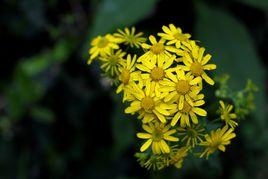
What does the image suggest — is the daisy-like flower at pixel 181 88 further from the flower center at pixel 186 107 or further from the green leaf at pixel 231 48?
the green leaf at pixel 231 48

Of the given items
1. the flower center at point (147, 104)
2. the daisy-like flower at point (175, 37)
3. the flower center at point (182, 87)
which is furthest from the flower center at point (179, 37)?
the flower center at point (147, 104)

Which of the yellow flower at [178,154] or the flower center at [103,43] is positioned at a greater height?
the flower center at [103,43]

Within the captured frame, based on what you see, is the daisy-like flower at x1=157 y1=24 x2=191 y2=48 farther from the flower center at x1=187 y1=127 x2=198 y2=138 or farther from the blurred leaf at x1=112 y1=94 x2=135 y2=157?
the blurred leaf at x1=112 y1=94 x2=135 y2=157

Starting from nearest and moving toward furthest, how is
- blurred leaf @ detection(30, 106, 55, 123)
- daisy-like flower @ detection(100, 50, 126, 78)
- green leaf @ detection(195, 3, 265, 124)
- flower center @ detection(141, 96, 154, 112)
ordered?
flower center @ detection(141, 96, 154, 112), daisy-like flower @ detection(100, 50, 126, 78), green leaf @ detection(195, 3, 265, 124), blurred leaf @ detection(30, 106, 55, 123)

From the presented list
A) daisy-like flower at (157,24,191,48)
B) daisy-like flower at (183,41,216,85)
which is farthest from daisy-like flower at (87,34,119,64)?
daisy-like flower at (183,41,216,85)

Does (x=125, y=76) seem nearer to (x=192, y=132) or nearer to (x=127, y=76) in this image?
(x=127, y=76)

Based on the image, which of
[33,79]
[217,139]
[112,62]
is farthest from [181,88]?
[33,79]
